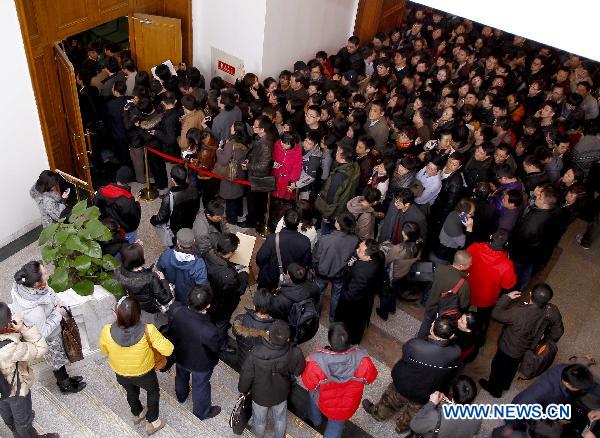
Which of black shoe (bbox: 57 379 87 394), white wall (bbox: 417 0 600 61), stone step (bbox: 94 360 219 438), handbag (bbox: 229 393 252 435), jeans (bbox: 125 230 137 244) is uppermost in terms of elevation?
white wall (bbox: 417 0 600 61)

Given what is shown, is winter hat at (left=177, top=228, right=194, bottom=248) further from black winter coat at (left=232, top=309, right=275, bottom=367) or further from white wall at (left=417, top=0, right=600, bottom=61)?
white wall at (left=417, top=0, right=600, bottom=61)

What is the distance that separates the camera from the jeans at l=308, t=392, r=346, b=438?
15.0 ft

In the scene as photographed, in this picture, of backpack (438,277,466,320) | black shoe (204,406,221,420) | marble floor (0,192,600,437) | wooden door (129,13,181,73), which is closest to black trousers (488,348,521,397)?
marble floor (0,192,600,437)

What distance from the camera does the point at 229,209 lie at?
7.10 m

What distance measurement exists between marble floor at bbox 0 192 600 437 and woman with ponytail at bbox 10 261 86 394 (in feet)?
1.46

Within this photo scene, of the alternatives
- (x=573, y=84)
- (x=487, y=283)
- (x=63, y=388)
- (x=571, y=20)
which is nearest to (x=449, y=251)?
(x=487, y=283)

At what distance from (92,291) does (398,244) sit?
2857mm

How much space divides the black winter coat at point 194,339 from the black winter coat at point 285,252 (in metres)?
1.18

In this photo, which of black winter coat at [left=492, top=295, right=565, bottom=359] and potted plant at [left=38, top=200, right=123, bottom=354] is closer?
potted plant at [left=38, top=200, right=123, bottom=354]

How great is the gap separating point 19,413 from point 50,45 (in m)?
4.35

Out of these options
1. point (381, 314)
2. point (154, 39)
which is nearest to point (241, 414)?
point (381, 314)

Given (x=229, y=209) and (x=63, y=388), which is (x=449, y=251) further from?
(x=63, y=388)

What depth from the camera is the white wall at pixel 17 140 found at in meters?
5.62

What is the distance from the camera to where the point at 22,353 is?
148 inches
